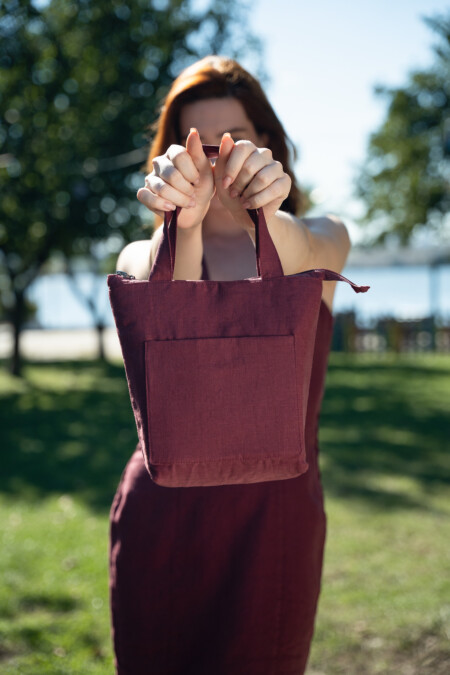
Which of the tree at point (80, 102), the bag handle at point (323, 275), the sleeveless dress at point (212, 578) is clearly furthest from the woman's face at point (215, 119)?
the tree at point (80, 102)

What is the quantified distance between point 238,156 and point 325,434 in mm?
7290

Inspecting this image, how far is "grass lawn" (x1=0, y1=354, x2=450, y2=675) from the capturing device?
3518 mm

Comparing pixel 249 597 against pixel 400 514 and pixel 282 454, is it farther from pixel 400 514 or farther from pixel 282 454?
pixel 400 514

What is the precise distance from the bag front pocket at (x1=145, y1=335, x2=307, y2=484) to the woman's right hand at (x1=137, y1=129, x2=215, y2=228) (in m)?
0.27

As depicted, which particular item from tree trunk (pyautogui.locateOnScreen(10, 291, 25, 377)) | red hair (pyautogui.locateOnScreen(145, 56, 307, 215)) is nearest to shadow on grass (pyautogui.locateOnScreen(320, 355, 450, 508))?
red hair (pyautogui.locateOnScreen(145, 56, 307, 215))

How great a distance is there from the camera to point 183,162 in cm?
130

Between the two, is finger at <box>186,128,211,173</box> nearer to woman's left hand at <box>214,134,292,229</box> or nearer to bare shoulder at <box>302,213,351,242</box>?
woman's left hand at <box>214,134,292,229</box>

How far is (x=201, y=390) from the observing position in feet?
4.32

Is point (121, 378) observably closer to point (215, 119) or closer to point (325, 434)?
point (325, 434)

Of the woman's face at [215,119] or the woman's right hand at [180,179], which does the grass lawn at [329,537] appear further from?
the woman's right hand at [180,179]

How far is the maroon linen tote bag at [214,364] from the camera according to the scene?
1312 mm

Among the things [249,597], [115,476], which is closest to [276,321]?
[249,597]

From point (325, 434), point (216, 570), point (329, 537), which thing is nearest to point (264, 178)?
point (216, 570)

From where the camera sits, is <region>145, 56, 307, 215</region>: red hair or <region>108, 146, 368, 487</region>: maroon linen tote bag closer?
<region>108, 146, 368, 487</region>: maroon linen tote bag
